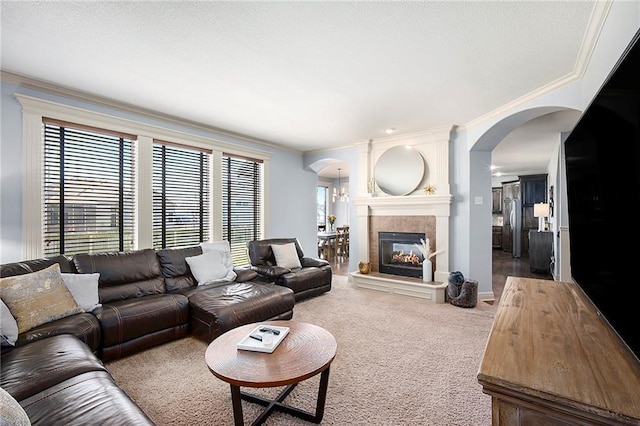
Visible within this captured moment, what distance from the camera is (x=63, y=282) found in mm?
2549

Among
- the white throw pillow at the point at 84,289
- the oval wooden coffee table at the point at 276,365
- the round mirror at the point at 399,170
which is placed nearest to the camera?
the oval wooden coffee table at the point at 276,365

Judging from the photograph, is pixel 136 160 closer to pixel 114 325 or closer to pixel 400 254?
pixel 114 325

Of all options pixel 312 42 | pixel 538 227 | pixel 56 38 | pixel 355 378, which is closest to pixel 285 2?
pixel 312 42

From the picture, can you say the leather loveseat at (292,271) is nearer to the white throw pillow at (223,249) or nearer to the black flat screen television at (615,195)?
the white throw pillow at (223,249)

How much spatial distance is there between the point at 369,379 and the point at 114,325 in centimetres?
214

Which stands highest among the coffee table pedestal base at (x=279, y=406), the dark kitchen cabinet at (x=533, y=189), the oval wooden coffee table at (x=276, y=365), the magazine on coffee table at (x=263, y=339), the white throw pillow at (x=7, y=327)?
the dark kitchen cabinet at (x=533, y=189)

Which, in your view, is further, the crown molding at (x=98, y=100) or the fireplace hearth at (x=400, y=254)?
the fireplace hearth at (x=400, y=254)

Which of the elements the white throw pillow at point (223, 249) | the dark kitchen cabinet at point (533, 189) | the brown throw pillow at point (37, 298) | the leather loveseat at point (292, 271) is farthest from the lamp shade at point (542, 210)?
the brown throw pillow at point (37, 298)

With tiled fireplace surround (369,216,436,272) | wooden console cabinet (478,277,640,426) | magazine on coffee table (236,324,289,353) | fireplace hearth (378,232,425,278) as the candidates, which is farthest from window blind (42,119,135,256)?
wooden console cabinet (478,277,640,426)

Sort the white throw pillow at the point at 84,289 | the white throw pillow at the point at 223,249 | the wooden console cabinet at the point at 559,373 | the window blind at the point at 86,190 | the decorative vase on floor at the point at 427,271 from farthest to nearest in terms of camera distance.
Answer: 1. the decorative vase on floor at the point at 427,271
2. the white throw pillow at the point at 223,249
3. the window blind at the point at 86,190
4. the white throw pillow at the point at 84,289
5. the wooden console cabinet at the point at 559,373

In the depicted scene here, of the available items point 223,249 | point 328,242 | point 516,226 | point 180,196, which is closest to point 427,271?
point 223,249

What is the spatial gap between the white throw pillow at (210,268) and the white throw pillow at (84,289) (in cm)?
103

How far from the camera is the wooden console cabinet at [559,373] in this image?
84 centimetres

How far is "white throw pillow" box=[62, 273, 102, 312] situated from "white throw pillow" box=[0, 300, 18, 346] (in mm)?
543
